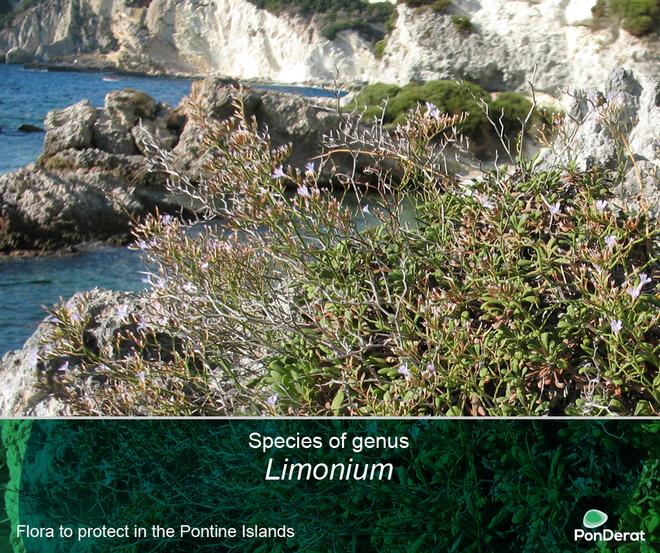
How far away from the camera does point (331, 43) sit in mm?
53781

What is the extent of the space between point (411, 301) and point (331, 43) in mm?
52343

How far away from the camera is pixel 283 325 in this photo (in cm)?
319

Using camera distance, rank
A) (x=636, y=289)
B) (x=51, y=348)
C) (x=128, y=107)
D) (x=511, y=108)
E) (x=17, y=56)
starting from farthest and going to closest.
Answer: (x=17, y=56) → (x=511, y=108) → (x=128, y=107) → (x=51, y=348) → (x=636, y=289)

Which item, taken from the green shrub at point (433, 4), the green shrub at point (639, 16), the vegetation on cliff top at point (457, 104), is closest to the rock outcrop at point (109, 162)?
the vegetation on cliff top at point (457, 104)

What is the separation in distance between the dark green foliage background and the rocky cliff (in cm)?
149

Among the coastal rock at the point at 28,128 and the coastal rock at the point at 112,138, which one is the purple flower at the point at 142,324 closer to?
the coastal rock at the point at 112,138

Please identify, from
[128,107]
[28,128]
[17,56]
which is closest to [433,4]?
[28,128]

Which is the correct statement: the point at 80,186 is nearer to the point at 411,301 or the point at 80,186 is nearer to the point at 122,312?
the point at 122,312

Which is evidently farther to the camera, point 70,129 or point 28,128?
point 28,128

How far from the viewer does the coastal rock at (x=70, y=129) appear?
13.9 metres

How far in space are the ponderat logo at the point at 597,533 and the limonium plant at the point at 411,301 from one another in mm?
363

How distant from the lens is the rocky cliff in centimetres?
2667

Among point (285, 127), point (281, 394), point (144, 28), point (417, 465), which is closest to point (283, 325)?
point (281, 394)

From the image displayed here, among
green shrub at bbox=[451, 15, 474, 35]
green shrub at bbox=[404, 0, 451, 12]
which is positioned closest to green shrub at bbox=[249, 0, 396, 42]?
green shrub at bbox=[404, 0, 451, 12]
